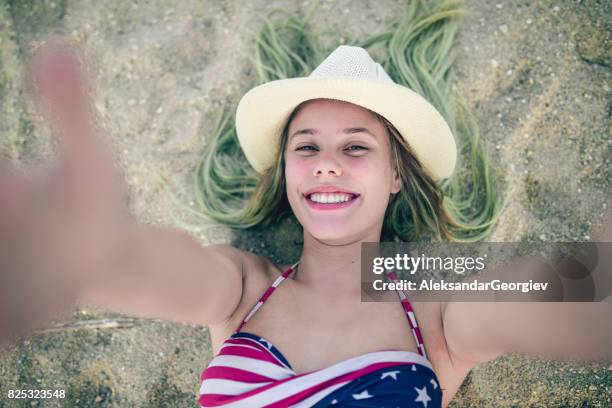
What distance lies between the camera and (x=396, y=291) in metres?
2.35

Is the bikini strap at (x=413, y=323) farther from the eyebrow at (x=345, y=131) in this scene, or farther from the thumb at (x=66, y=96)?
the thumb at (x=66, y=96)

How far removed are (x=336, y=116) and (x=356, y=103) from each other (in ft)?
0.30

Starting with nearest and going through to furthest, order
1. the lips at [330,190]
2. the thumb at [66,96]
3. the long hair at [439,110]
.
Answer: the thumb at [66,96]
the lips at [330,190]
the long hair at [439,110]

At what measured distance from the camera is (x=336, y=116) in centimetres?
221

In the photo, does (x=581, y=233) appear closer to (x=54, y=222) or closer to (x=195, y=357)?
(x=195, y=357)

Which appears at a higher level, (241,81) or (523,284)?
(241,81)

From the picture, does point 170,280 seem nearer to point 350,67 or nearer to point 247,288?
point 247,288

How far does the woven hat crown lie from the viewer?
2.20 metres

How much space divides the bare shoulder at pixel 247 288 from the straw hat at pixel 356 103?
55cm

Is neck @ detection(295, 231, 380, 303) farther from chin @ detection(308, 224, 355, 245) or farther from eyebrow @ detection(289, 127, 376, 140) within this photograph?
eyebrow @ detection(289, 127, 376, 140)

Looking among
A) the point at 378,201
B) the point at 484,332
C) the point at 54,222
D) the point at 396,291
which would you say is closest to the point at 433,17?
the point at 378,201

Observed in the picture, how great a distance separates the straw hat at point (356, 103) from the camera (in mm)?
2135

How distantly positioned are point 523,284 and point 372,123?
33.0 inches

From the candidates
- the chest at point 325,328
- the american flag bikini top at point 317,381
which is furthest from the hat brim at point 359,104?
the american flag bikini top at point 317,381
